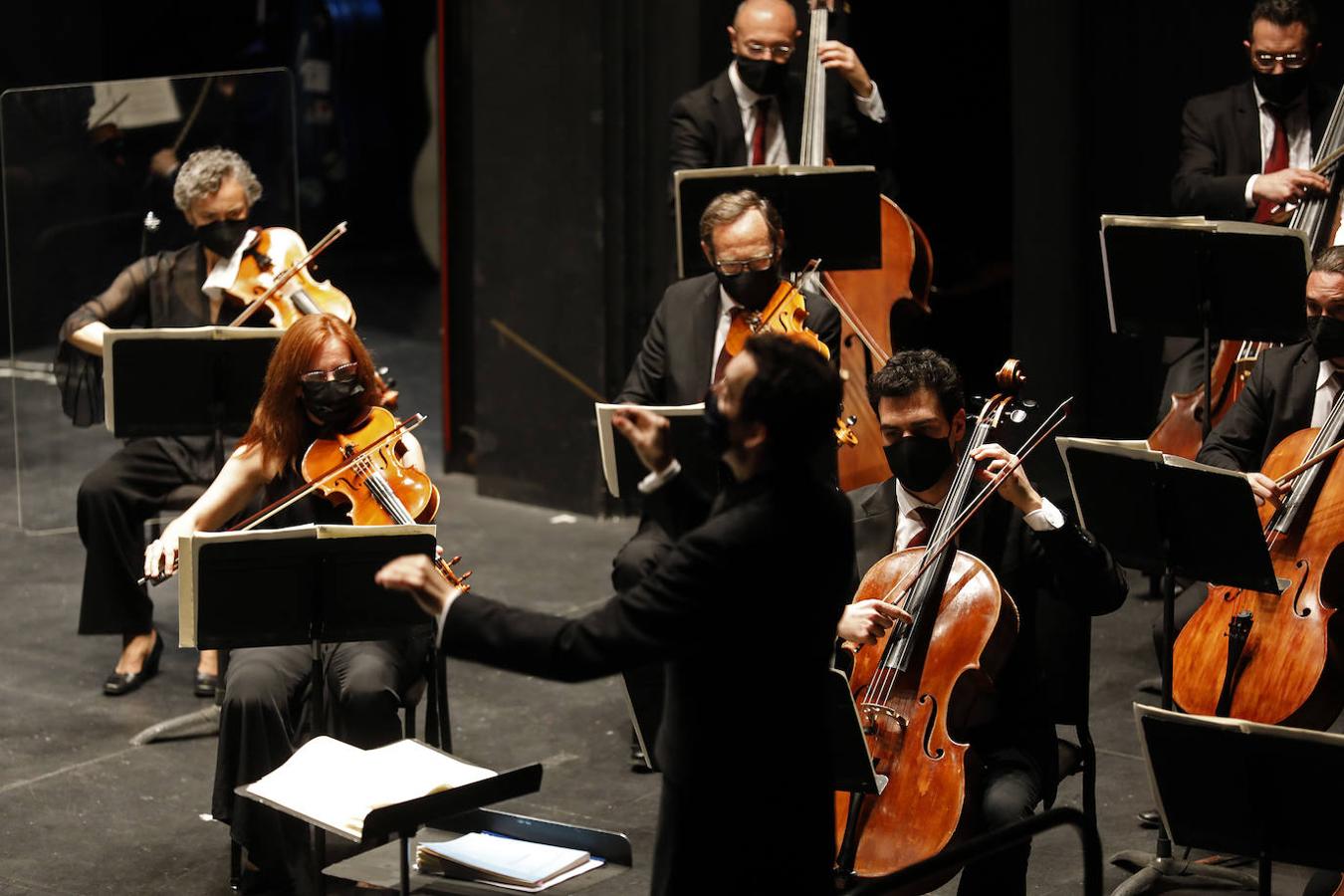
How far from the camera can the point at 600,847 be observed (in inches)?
142

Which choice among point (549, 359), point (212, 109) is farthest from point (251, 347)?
point (549, 359)

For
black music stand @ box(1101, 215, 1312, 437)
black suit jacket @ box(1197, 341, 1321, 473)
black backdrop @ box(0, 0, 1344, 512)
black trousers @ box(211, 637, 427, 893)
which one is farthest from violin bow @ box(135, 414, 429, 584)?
black backdrop @ box(0, 0, 1344, 512)

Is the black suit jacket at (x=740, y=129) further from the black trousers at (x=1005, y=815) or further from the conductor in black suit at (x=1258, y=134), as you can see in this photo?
the black trousers at (x=1005, y=815)

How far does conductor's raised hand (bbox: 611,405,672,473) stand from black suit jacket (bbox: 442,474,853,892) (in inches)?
4.8

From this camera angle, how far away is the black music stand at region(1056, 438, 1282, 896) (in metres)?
3.95

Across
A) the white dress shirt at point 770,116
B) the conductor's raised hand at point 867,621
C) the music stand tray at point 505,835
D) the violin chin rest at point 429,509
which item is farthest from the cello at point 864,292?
the music stand tray at point 505,835

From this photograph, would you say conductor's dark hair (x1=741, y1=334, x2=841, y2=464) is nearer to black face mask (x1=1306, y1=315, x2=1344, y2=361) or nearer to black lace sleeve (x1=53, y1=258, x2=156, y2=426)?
black face mask (x1=1306, y1=315, x2=1344, y2=361)

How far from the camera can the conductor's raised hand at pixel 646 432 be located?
297cm

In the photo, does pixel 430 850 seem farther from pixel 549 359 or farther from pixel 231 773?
pixel 549 359

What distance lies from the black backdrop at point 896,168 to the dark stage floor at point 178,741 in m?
0.72

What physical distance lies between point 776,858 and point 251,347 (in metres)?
2.69

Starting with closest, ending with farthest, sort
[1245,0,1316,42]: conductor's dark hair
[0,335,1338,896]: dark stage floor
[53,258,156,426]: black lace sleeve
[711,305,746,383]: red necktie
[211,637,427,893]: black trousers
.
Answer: [211,637,427,893]: black trousers < [0,335,1338,896]: dark stage floor < [711,305,746,383]: red necktie < [1245,0,1316,42]: conductor's dark hair < [53,258,156,426]: black lace sleeve

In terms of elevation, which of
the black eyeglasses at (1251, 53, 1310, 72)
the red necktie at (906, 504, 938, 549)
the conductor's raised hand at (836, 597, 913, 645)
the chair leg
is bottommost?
the chair leg

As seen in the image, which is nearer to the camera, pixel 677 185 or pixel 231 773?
pixel 231 773
